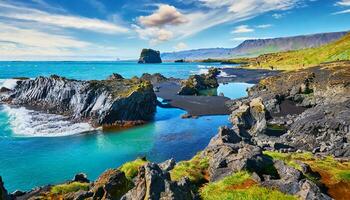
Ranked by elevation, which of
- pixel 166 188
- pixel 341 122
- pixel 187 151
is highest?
pixel 166 188

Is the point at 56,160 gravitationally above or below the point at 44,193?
below

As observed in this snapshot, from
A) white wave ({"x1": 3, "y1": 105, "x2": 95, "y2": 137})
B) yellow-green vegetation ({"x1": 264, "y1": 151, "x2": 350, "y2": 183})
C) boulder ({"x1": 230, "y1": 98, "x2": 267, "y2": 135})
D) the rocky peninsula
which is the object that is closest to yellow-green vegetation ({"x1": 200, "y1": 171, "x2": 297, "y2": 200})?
the rocky peninsula

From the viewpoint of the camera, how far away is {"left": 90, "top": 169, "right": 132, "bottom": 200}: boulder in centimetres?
2584

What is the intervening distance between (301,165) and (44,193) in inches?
970

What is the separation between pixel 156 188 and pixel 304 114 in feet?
206

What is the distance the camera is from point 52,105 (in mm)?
105625

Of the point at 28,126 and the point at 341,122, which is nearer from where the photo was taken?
the point at 341,122

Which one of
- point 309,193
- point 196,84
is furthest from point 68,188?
point 196,84

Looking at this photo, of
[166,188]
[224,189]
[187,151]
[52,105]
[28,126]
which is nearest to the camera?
[166,188]

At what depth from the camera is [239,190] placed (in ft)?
95.1

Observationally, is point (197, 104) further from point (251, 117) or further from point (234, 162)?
point (234, 162)

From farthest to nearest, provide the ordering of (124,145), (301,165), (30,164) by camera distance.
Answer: (124,145), (30,164), (301,165)

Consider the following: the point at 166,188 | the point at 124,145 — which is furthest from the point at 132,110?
the point at 166,188

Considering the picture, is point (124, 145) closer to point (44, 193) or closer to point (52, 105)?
point (44, 193)
